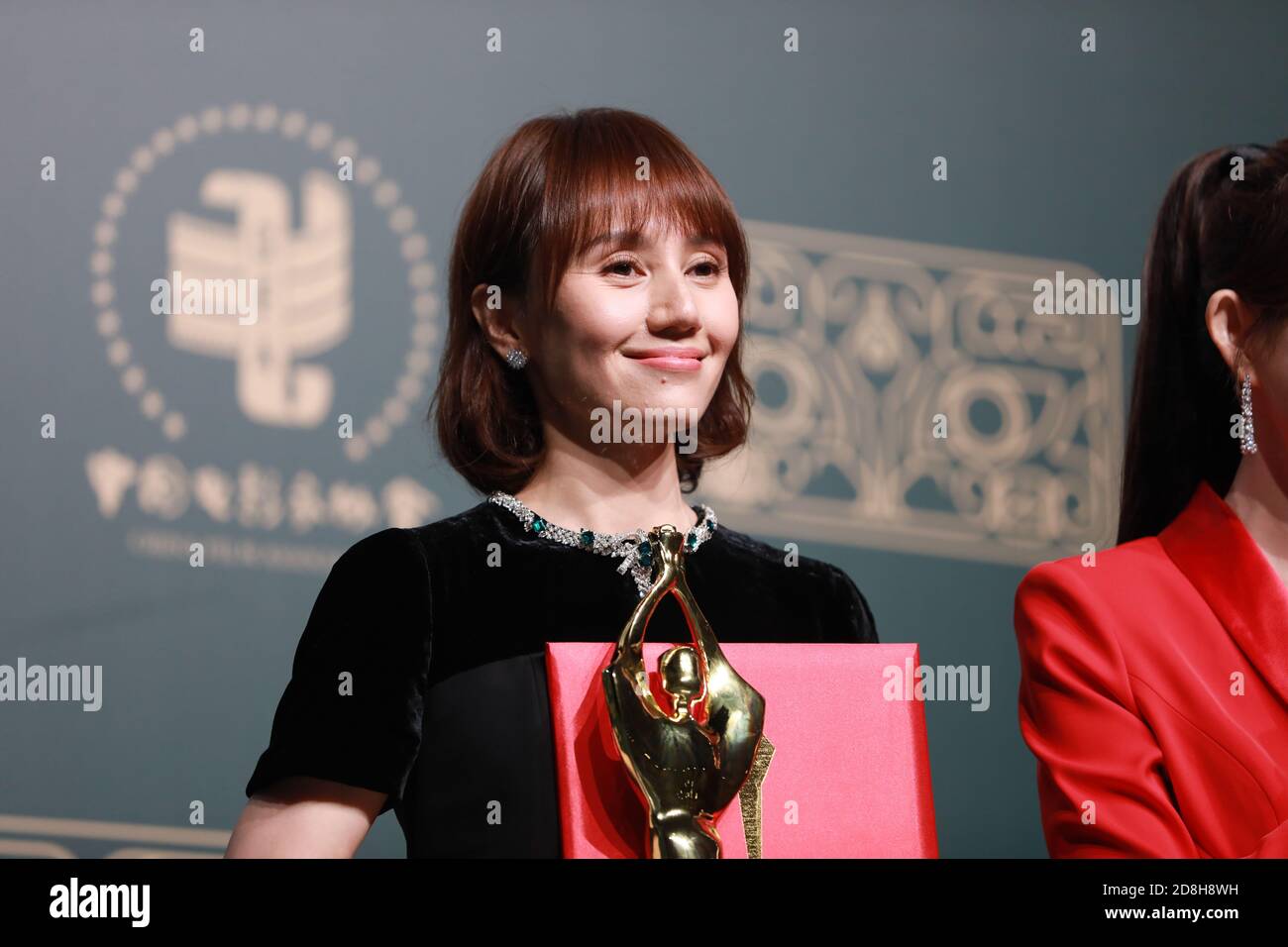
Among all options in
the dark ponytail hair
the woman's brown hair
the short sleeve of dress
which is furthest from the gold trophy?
the dark ponytail hair

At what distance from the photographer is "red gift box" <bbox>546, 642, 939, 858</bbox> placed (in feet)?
5.15

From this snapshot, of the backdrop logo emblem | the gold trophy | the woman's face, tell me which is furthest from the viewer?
the backdrop logo emblem

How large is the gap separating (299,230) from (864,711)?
1061 millimetres

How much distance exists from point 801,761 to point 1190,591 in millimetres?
486

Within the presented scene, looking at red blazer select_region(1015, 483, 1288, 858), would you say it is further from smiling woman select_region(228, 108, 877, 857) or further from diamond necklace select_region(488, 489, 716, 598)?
diamond necklace select_region(488, 489, 716, 598)

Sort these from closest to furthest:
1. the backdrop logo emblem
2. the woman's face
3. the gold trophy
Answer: the gold trophy, the woman's face, the backdrop logo emblem

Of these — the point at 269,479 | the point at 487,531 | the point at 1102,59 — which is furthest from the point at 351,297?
the point at 1102,59

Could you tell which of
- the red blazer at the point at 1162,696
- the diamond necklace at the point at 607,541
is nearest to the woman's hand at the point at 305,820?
the diamond necklace at the point at 607,541

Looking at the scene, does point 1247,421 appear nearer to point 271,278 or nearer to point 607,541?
point 607,541

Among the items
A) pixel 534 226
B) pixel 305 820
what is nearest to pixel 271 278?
pixel 534 226

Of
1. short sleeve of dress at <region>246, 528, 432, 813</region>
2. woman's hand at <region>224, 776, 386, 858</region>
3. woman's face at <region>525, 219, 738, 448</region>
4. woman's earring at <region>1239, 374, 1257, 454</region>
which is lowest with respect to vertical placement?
woman's hand at <region>224, 776, 386, 858</region>
